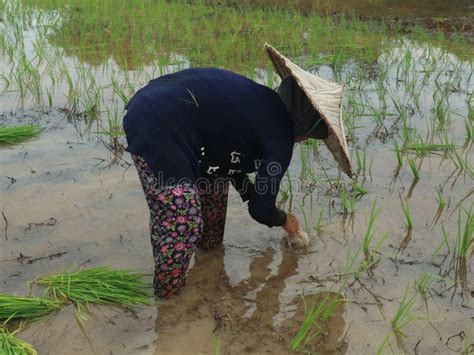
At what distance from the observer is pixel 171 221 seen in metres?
1.98

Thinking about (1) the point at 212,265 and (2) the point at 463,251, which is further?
(1) the point at 212,265

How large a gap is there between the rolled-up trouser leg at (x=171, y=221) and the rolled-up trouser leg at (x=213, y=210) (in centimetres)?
37

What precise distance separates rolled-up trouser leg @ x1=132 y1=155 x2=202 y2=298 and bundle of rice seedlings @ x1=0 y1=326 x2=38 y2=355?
0.53 metres

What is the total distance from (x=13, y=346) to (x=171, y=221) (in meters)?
0.67

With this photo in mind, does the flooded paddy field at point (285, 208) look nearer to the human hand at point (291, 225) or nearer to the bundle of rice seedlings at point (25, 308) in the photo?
the bundle of rice seedlings at point (25, 308)

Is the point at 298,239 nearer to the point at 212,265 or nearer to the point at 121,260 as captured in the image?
the point at 212,265

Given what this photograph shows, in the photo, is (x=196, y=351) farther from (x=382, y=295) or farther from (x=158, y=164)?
(x=382, y=295)

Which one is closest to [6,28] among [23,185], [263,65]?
[263,65]

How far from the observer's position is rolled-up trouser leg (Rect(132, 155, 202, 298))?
1.97m

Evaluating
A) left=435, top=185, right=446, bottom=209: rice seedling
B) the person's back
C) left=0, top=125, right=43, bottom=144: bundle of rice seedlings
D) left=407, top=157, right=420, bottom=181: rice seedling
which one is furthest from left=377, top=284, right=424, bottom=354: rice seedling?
left=0, top=125, right=43, bottom=144: bundle of rice seedlings

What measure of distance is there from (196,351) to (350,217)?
1265 millimetres

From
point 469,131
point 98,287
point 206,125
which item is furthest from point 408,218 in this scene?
point 98,287

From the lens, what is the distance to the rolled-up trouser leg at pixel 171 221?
197 centimetres

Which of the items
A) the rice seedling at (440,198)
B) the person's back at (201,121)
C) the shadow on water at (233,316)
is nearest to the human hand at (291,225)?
the shadow on water at (233,316)
